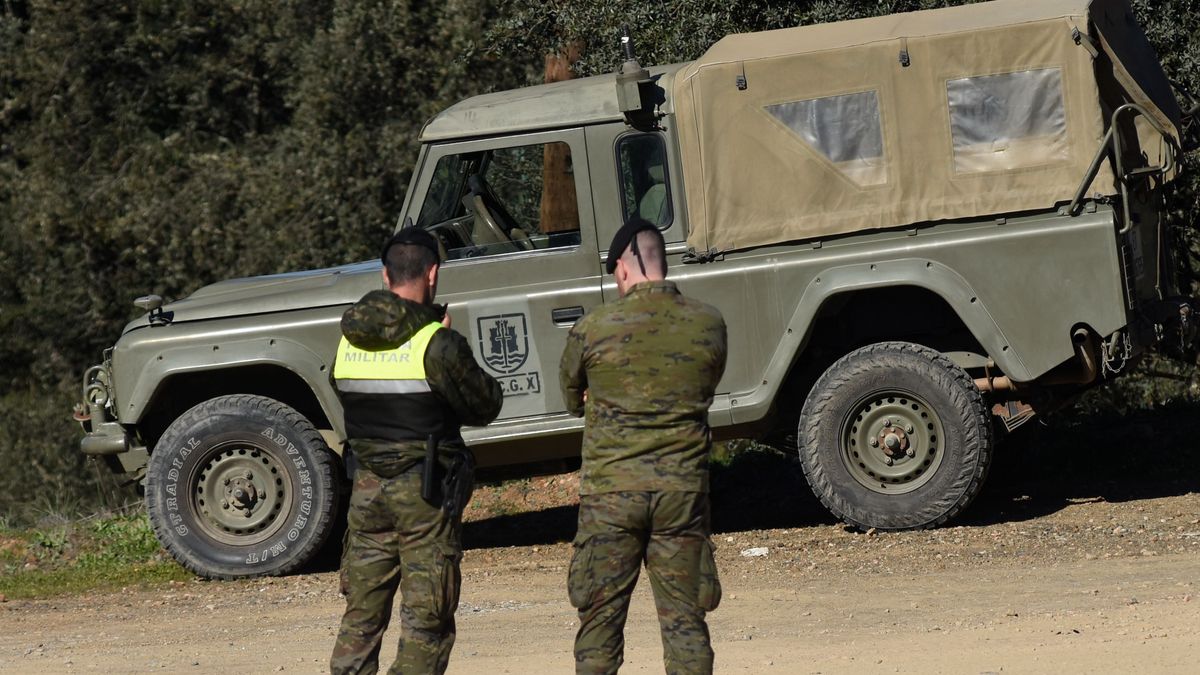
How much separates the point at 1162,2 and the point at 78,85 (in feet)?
38.0

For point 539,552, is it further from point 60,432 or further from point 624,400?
point 60,432

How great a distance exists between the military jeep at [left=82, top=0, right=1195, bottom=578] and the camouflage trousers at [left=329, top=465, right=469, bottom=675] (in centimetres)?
306

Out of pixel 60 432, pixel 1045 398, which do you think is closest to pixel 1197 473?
pixel 1045 398

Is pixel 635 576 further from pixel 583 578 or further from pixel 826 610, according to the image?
pixel 826 610

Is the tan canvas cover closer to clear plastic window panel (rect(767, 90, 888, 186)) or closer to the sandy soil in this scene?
clear plastic window panel (rect(767, 90, 888, 186))

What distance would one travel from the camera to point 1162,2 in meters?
10.1

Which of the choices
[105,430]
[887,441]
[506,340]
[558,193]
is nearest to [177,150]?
[105,430]

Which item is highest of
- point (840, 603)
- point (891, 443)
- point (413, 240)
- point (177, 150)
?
point (177, 150)

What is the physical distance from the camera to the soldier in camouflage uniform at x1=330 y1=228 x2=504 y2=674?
5141mm

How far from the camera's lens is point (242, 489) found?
855 cm

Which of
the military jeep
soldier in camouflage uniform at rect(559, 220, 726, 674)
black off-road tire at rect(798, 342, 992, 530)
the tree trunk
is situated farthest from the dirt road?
the tree trunk

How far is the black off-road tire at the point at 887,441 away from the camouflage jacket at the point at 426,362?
3351 millimetres

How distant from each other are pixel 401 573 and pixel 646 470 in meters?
0.91

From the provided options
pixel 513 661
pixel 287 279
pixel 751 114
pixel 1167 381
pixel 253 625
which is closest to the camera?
pixel 513 661
